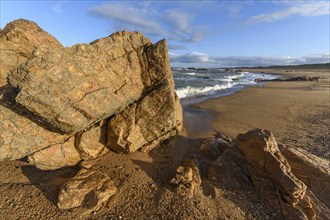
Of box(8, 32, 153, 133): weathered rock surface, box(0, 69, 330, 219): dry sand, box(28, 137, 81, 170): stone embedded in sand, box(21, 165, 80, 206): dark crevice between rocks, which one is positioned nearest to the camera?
box(0, 69, 330, 219): dry sand

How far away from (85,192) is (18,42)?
5749mm

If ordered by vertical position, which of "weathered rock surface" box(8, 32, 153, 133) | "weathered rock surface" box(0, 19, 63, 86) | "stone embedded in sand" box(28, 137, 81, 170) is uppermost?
"weathered rock surface" box(0, 19, 63, 86)

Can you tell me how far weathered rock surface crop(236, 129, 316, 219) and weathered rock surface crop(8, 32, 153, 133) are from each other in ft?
13.6

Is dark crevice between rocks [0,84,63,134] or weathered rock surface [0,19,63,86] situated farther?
weathered rock surface [0,19,63,86]

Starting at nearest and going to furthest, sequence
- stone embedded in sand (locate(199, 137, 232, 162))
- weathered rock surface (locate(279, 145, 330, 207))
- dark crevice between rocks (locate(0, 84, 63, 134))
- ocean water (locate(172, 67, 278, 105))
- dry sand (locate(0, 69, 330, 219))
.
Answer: dry sand (locate(0, 69, 330, 219))
dark crevice between rocks (locate(0, 84, 63, 134))
weathered rock surface (locate(279, 145, 330, 207))
stone embedded in sand (locate(199, 137, 232, 162))
ocean water (locate(172, 67, 278, 105))

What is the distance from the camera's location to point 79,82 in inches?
211

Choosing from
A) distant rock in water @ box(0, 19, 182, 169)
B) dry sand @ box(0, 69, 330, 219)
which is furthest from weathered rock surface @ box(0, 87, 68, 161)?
dry sand @ box(0, 69, 330, 219)

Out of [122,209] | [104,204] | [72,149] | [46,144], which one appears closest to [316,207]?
[122,209]

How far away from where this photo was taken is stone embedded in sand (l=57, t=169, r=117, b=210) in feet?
15.0

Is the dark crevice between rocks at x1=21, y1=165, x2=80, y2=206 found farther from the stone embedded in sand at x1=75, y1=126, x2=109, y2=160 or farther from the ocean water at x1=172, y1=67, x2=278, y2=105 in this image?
the ocean water at x1=172, y1=67, x2=278, y2=105

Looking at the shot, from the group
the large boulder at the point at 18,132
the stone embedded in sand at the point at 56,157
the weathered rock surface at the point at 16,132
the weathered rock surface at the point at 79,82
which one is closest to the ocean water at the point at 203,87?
the weathered rock surface at the point at 79,82

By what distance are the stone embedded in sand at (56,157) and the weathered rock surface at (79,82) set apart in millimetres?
617

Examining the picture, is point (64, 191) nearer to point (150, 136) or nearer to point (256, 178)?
point (150, 136)

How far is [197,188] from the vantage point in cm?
523
